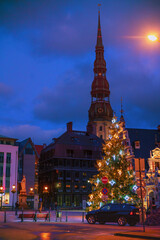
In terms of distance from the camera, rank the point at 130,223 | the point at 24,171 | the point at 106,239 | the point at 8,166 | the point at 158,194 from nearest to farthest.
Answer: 1. the point at 106,239
2. the point at 130,223
3. the point at 158,194
4. the point at 8,166
5. the point at 24,171

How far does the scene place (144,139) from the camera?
54.5 m

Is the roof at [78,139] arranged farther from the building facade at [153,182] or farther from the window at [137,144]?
the building facade at [153,182]

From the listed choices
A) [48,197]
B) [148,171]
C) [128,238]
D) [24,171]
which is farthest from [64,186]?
[128,238]

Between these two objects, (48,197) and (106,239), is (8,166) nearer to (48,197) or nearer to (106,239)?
(48,197)

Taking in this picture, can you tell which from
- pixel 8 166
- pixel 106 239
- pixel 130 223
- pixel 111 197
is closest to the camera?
pixel 106 239

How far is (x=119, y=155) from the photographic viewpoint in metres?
33.0

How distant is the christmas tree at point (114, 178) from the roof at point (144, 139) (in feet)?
64.5

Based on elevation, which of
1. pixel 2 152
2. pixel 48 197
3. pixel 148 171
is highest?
pixel 2 152

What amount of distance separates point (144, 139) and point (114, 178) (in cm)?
2372

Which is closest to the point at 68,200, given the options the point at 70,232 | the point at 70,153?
the point at 70,153

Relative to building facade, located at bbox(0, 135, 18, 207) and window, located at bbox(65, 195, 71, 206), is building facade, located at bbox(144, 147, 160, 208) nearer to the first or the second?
window, located at bbox(65, 195, 71, 206)

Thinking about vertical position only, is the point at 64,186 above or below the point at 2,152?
below

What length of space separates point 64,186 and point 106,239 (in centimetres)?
6163

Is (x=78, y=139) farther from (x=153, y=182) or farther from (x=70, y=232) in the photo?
(x=70, y=232)
